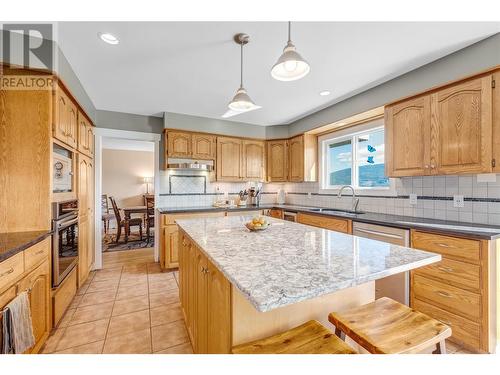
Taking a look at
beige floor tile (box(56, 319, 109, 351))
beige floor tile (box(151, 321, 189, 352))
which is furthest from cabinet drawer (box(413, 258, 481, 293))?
beige floor tile (box(56, 319, 109, 351))

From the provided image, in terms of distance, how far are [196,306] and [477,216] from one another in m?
2.54

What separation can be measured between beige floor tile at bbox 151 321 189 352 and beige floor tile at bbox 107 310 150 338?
0.15m

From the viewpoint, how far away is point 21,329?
135 centimetres

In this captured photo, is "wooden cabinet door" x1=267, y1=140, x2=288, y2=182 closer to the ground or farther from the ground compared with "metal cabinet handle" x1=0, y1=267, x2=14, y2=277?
farther from the ground

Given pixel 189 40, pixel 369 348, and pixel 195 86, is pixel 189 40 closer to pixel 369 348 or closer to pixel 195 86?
pixel 195 86

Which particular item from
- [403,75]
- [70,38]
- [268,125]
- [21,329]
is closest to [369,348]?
[21,329]

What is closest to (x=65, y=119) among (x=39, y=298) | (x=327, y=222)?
(x=39, y=298)

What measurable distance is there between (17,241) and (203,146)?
268 cm

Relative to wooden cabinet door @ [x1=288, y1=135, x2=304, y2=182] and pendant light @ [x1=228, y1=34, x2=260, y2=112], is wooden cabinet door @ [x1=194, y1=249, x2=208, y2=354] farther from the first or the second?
wooden cabinet door @ [x1=288, y1=135, x2=304, y2=182]

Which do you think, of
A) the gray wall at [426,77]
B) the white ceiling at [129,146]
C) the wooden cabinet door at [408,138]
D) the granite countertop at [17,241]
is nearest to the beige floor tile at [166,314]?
the granite countertop at [17,241]

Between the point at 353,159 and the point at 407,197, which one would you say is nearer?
the point at 407,197

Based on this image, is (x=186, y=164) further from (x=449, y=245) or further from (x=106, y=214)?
(x=106, y=214)

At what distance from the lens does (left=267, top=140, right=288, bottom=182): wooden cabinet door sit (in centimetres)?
436

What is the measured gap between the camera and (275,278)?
89 centimetres
